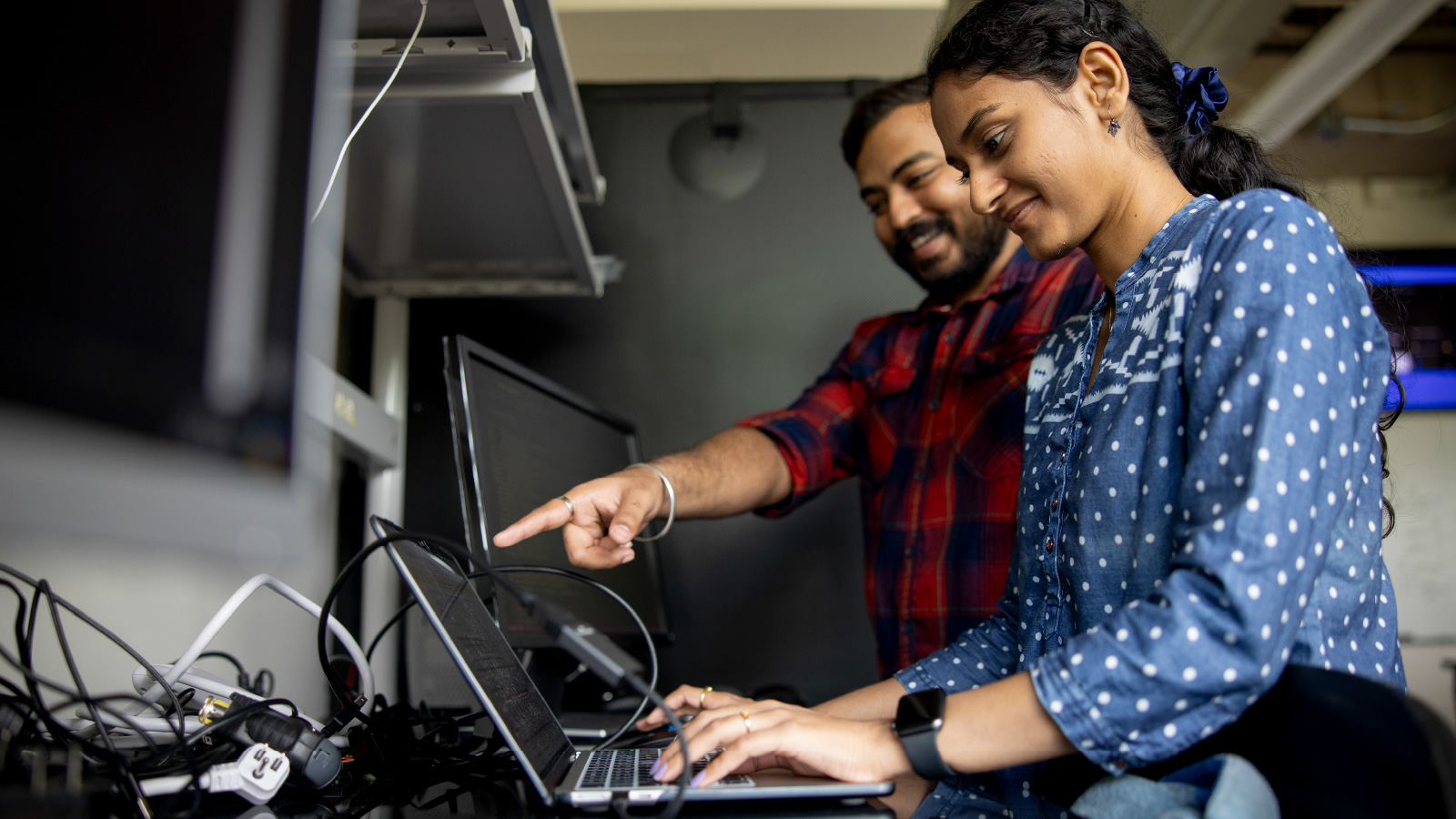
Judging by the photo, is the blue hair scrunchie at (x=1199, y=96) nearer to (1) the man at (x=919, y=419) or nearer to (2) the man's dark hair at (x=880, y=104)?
(1) the man at (x=919, y=419)

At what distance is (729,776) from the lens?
→ 2.26 feet

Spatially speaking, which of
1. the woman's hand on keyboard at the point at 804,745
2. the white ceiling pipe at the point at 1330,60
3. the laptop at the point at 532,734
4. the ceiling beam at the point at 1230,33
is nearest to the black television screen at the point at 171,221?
the laptop at the point at 532,734

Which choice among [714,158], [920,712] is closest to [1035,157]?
[920,712]

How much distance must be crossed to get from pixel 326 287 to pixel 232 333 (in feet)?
0.36

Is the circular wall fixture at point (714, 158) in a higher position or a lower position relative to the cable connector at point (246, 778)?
higher

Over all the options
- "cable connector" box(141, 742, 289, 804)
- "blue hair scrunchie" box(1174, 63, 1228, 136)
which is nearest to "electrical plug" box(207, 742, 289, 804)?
"cable connector" box(141, 742, 289, 804)

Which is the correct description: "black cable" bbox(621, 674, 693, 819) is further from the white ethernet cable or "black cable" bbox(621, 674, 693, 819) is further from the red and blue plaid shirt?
the red and blue plaid shirt

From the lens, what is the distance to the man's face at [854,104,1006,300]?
1532mm

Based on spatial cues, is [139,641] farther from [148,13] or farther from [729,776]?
[148,13]

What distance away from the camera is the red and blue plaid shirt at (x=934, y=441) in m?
1.32

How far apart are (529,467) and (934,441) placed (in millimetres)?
642

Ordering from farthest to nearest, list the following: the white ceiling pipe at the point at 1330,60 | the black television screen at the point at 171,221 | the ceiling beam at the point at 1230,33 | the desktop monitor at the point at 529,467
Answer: the ceiling beam at the point at 1230,33 < the white ceiling pipe at the point at 1330,60 < the desktop monitor at the point at 529,467 < the black television screen at the point at 171,221

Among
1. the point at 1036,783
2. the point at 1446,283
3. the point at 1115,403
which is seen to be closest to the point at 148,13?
the point at 1115,403

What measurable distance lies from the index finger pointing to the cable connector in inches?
9.5
